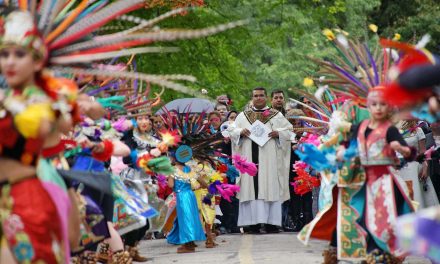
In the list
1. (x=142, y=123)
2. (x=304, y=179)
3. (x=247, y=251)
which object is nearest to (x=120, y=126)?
(x=142, y=123)

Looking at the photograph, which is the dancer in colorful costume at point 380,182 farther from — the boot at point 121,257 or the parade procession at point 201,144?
the boot at point 121,257

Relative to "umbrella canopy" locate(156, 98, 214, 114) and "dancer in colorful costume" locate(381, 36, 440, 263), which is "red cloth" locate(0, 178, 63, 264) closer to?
"dancer in colorful costume" locate(381, 36, 440, 263)

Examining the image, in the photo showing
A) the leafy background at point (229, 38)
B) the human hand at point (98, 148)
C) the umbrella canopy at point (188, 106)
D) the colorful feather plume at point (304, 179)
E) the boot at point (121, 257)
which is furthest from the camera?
the leafy background at point (229, 38)

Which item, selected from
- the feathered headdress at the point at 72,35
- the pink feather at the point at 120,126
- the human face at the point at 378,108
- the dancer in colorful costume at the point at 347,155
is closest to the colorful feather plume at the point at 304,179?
the dancer in colorful costume at the point at 347,155

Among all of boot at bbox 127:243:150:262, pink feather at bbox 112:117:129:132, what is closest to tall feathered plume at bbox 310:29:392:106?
pink feather at bbox 112:117:129:132

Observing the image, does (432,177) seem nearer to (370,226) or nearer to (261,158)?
(261,158)

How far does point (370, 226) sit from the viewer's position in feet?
34.8

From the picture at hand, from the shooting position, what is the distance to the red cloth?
263 inches

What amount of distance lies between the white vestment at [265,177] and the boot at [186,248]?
3216 millimetres

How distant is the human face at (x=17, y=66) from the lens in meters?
6.77

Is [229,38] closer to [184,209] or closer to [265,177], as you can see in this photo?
[265,177]

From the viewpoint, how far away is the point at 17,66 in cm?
677

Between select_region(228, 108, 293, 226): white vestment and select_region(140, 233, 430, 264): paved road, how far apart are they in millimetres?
651

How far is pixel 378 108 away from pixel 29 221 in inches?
181
